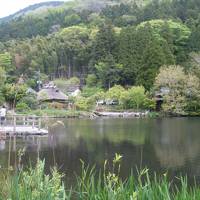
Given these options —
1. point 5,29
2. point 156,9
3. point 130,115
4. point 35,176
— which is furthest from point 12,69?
point 35,176

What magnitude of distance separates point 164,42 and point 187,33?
21.3 ft

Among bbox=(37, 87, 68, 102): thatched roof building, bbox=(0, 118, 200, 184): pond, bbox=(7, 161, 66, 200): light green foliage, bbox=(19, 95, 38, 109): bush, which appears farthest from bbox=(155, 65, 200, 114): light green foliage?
bbox=(7, 161, 66, 200): light green foliage

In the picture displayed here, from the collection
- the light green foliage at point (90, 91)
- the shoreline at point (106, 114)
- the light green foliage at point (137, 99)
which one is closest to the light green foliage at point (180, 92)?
the shoreline at point (106, 114)

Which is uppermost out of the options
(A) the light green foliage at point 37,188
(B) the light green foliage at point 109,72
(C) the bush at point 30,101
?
(B) the light green foliage at point 109,72

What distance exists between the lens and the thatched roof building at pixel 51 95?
3653cm

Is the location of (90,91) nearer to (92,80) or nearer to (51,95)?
(92,80)

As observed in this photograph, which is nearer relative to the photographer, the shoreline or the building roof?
the shoreline

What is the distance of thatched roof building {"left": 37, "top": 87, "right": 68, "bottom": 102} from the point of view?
36.5 metres

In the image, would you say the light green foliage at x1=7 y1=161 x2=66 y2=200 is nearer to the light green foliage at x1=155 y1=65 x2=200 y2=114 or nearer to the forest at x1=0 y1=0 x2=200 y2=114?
the forest at x1=0 y1=0 x2=200 y2=114

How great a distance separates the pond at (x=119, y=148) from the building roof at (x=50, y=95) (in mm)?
13906

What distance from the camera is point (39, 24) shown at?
76062 millimetres

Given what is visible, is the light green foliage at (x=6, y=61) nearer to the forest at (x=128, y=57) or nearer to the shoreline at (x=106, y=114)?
the forest at (x=128, y=57)

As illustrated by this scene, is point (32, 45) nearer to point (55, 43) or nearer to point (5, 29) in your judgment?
point (55, 43)

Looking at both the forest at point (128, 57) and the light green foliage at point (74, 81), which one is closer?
the forest at point (128, 57)
